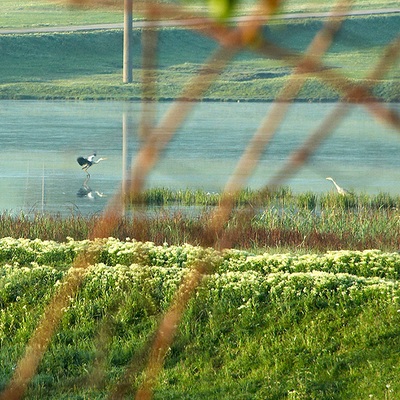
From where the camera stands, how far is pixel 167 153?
8492mm

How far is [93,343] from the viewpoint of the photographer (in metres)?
5.54

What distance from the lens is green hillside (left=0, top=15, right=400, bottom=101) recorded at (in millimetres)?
33469

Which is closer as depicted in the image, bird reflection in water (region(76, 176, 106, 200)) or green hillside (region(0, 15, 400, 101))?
bird reflection in water (region(76, 176, 106, 200))

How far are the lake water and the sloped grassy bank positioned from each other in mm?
1838

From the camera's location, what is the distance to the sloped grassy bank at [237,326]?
16.4 feet

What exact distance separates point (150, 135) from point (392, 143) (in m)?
20.5

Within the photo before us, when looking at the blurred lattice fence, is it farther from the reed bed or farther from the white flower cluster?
the reed bed

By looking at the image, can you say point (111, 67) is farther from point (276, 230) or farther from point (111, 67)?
point (276, 230)

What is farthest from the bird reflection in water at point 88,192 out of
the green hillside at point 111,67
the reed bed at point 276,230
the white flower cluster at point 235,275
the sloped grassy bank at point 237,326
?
the green hillside at point 111,67

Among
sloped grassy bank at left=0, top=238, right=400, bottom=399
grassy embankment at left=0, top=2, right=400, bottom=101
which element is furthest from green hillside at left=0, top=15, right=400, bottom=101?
sloped grassy bank at left=0, top=238, right=400, bottom=399

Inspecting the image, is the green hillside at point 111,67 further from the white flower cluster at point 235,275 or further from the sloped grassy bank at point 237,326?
the sloped grassy bank at point 237,326

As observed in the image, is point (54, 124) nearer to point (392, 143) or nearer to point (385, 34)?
point (392, 143)

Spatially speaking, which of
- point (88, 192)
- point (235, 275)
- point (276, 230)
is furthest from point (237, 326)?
point (88, 192)

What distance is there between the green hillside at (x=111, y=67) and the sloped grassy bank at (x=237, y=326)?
22.4m
